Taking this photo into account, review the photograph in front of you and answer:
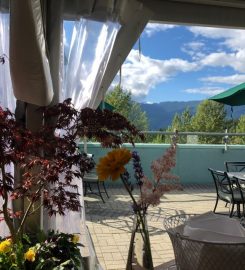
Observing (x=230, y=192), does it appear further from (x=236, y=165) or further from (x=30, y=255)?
(x=30, y=255)

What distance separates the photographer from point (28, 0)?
131cm

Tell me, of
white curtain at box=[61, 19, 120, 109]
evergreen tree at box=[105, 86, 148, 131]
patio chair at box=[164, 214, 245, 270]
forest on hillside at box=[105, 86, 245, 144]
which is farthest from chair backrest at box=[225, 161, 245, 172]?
evergreen tree at box=[105, 86, 148, 131]

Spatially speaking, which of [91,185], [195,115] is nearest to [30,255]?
[91,185]

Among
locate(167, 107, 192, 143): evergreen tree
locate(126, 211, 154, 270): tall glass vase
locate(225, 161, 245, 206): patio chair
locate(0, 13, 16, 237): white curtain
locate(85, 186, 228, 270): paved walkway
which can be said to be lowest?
locate(85, 186, 228, 270): paved walkway

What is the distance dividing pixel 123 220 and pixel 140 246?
2.86 meters

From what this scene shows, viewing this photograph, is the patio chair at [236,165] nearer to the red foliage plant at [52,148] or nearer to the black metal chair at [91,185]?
the black metal chair at [91,185]

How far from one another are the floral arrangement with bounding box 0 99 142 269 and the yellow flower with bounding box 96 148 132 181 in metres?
0.47

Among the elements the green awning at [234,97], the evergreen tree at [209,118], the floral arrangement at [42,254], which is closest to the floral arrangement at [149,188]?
the floral arrangement at [42,254]

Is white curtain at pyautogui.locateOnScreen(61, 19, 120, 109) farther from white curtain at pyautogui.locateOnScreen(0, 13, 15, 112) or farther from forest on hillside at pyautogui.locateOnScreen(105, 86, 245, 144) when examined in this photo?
forest on hillside at pyautogui.locateOnScreen(105, 86, 245, 144)

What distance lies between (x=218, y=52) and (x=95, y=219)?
32764 millimetres

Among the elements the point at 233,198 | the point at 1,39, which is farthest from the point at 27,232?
the point at 233,198

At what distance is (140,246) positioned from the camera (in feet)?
4.59

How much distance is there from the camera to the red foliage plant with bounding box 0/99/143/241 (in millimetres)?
1702

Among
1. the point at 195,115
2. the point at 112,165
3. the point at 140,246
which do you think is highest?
the point at 195,115
